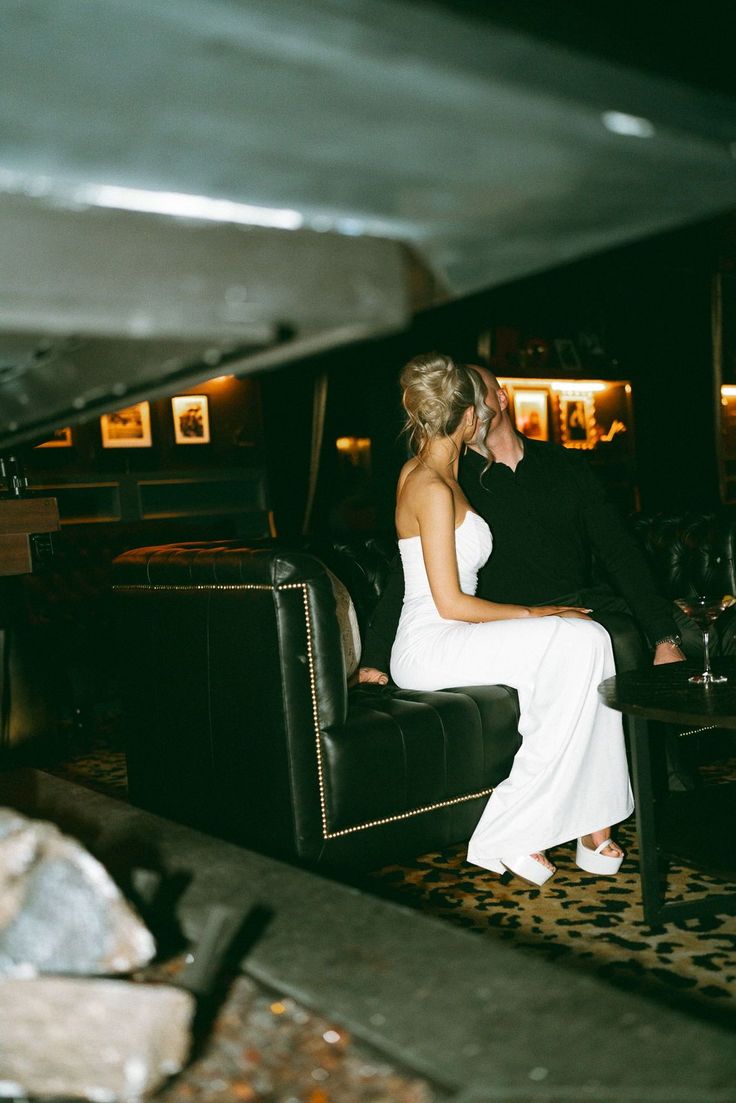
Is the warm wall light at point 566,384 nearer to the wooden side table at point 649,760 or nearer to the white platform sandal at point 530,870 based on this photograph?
the white platform sandal at point 530,870

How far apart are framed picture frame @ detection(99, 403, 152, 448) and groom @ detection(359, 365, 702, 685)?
4357 mm

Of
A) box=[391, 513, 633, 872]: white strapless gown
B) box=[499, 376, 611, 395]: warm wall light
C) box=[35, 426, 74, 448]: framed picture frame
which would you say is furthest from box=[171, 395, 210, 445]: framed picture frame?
box=[391, 513, 633, 872]: white strapless gown

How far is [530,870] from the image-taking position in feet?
8.30

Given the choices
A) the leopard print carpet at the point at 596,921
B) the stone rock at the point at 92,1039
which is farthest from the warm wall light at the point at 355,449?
the stone rock at the point at 92,1039

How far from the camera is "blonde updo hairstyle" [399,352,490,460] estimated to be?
9.61ft

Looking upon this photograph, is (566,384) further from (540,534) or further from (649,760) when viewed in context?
(649,760)

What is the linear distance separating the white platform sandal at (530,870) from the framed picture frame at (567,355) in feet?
15.9

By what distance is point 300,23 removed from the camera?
19.2 inches

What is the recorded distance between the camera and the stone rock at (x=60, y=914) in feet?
3.05

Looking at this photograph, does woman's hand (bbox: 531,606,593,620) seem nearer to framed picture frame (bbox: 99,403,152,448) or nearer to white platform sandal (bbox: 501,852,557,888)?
white platform sandal (bbox: 501,852,557,888)

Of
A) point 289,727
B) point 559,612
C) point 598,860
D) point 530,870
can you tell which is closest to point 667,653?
point 559,612

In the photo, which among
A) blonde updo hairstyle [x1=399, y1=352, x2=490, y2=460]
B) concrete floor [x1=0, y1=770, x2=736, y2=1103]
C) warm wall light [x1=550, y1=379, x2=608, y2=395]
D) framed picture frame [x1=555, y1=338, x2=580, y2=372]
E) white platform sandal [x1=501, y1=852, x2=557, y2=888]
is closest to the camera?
concrete floor [x1=0, y1=770, x2=736, y2=1103]

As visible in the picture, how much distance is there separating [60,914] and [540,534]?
2.60 metres

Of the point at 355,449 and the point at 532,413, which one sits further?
the point at 355,449
